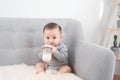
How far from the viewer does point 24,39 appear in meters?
1.55

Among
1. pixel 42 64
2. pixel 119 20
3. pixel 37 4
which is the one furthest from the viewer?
pixel 119 20

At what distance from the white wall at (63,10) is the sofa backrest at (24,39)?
0.24 meters

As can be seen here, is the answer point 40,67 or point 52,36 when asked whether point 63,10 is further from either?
point 40,67

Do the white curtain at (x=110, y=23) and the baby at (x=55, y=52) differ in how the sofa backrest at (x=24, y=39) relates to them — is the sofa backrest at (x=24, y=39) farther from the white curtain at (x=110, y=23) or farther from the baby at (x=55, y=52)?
the white curtain at (x=110, y=23)

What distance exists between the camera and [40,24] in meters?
1.60

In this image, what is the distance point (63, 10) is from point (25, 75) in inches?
35.7

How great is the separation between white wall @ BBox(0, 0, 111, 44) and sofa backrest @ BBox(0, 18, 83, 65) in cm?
24

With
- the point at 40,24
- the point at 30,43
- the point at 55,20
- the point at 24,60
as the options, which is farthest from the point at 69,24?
the point at 24,60

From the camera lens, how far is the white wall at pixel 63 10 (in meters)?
1.76

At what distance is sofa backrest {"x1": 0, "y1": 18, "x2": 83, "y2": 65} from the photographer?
4.95ft

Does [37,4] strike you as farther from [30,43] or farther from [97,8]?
[97,8]

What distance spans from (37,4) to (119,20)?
0.83m

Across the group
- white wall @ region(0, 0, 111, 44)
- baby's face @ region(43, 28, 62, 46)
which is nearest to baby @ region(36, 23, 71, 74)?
baby's face @ region(43, 28, 62, 46)

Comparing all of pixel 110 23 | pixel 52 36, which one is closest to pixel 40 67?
pixel 52 36
